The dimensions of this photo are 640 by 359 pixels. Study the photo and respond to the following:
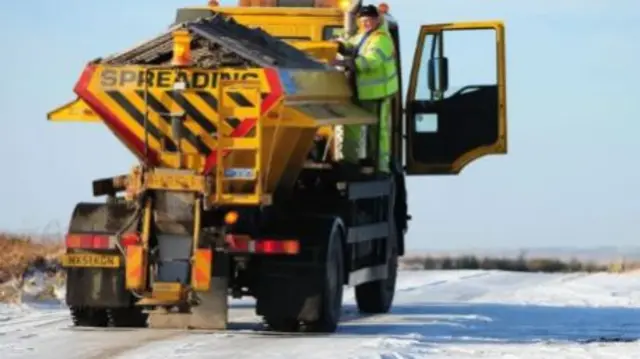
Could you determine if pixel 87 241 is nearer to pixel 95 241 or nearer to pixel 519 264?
pixel 95 241

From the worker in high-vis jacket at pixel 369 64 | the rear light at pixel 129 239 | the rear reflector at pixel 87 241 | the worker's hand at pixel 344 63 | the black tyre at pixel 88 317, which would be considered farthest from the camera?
the worker in high-vis jacket at pixel 369 64

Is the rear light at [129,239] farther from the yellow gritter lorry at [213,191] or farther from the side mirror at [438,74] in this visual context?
the side mirror at [438,74]

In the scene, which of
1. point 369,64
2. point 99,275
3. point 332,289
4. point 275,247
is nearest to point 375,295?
point 369,64

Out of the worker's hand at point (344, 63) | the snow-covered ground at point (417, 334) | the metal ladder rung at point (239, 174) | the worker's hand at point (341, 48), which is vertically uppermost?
the worker's hand at point (341, 48)

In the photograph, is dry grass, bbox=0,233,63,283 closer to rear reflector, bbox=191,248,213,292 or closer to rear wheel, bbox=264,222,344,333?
rear wheel, bbox=264,222,344,333

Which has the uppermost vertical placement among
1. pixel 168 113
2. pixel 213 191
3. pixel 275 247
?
pixel 168 113

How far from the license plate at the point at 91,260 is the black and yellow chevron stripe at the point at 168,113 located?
106 cm

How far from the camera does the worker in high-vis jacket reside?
58.1 ft

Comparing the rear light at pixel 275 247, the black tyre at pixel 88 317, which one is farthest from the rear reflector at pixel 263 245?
the black tyre at pixel 88 317

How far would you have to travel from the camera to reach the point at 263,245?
51.7 ft

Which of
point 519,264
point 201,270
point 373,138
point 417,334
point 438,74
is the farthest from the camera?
point 519,264

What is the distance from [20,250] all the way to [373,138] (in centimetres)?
801

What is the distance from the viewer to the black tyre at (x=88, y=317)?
16422mm

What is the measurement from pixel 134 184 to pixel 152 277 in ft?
2.73
